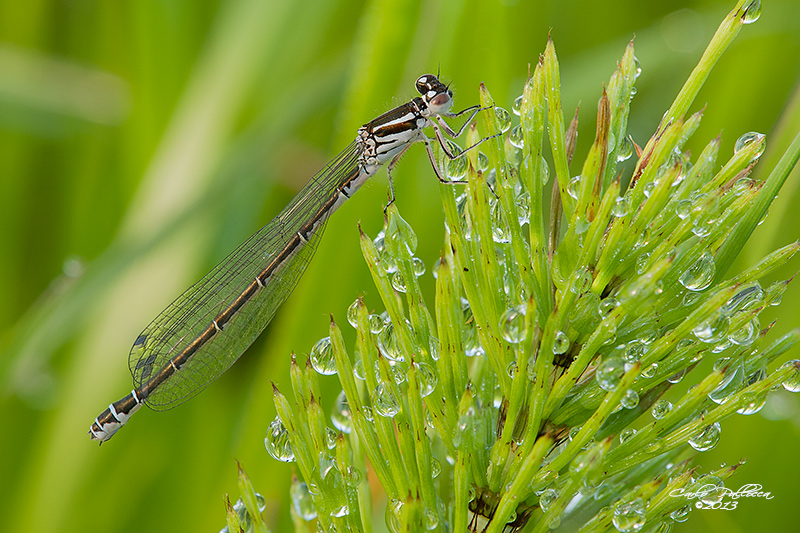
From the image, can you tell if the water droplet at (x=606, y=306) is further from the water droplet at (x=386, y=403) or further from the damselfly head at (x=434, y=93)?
the damselfly head at (x=434, y=93)

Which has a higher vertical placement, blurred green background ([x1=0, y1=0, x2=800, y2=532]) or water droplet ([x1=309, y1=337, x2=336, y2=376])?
blurred green background ([x1=0, y1=0, x2=800, y2=532])

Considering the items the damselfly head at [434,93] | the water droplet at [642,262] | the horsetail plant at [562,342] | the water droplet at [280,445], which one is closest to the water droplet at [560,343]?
the horsetail plant at [562,342]

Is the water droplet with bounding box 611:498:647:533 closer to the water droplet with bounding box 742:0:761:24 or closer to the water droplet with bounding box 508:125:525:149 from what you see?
the water droplet with bounding box 508:125:525:149

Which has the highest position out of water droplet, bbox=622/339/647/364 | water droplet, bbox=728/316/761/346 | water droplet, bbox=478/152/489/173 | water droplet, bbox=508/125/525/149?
water droplet, bbox=478/152/489/173

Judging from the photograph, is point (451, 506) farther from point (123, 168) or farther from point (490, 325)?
point (123, 168)

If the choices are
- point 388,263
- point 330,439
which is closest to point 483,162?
point 388,263

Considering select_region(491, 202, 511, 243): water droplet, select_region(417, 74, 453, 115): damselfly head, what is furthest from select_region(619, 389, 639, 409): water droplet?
select_region(417, 74, 453, 115): damselfly head
